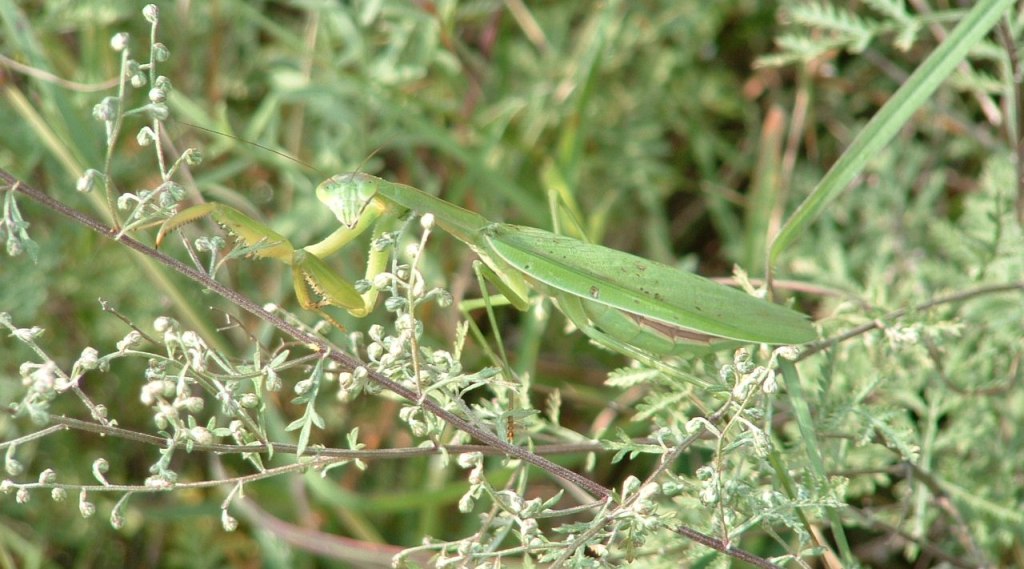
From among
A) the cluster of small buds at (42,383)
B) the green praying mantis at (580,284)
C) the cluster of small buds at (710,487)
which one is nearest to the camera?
the cluster of small buds at (42,383)

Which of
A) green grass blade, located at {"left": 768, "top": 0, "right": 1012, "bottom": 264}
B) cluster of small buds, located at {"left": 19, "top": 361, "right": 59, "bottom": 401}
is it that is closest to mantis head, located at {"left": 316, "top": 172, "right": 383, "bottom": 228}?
cluster of small buds, located at {"left": 19, "top": 361, "right": 59, "bottom": 401}

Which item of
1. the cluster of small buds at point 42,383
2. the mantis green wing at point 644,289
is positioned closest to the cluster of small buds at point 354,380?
the cluster of small buds at point 42,383

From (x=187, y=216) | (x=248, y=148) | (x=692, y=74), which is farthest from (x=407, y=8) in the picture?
(x=187, y=216)

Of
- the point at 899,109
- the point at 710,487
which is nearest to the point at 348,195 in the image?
the point at 710,487

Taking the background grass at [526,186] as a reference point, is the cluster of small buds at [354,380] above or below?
above

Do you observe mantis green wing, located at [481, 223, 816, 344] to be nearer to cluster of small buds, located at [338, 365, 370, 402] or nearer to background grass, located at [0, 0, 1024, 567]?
background grass, located at [0, 0, 1024, 567]

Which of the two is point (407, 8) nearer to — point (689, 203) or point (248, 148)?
point (248, 148)

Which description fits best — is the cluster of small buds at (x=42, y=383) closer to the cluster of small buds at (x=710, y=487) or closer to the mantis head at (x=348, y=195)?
the mantis head at (x=348, y=195)

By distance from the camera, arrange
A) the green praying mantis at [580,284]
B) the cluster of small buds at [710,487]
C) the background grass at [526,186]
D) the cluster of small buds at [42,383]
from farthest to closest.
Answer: the background grass at [526,186] < the green praying mantis at [580,284] < the cluster of small buds at [710,487] < the cluster of small buds at [42,383]
